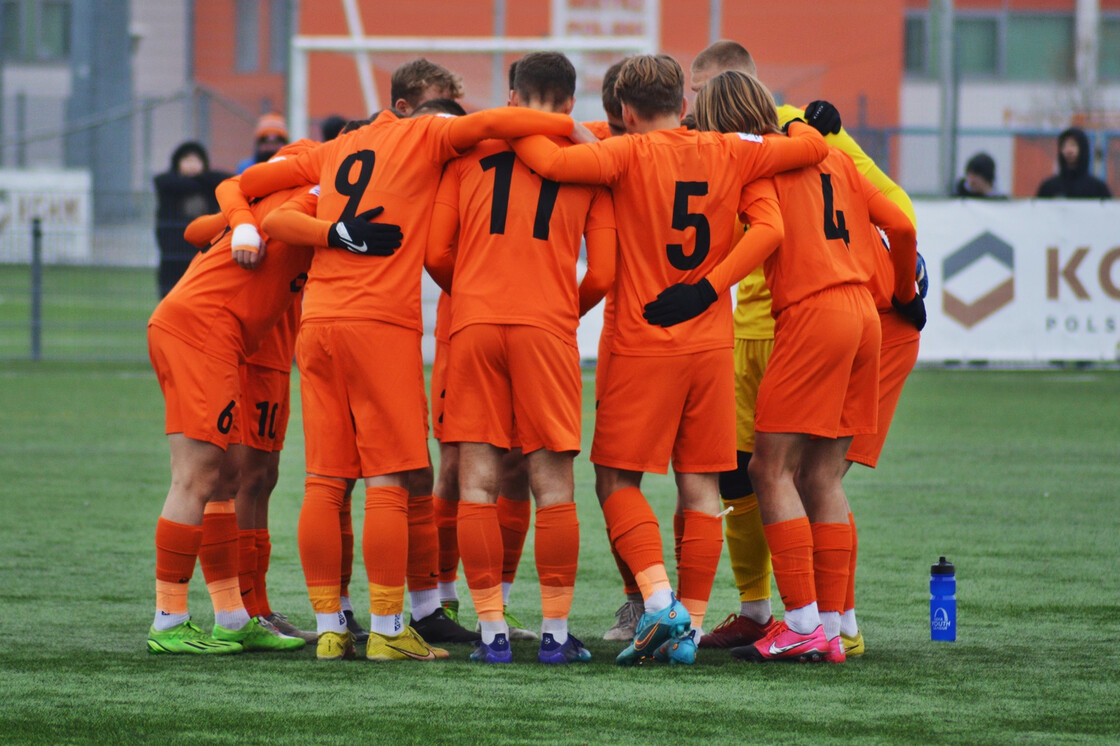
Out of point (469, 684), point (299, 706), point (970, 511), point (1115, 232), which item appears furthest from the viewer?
point (1115, 232)

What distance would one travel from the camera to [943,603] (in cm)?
490

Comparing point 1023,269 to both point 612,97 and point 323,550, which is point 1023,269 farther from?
point 323,550

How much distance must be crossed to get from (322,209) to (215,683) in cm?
151

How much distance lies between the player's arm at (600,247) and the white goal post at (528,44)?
10359 mm

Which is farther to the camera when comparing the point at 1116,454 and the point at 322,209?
the point at 1116,454

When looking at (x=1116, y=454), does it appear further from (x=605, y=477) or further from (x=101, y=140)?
(x=101, y=140)

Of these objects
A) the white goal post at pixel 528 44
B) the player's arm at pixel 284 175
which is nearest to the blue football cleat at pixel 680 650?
the player's arm at pixel 284 175

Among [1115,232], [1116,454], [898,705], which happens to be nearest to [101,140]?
[1115,232]

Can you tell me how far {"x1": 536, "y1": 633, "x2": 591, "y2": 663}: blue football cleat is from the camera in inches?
181

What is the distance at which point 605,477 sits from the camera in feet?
15.8

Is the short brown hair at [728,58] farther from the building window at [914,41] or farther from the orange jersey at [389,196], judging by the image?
the building window at [914,41]

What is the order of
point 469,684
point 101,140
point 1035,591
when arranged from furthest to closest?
point 101,140 < point 1035,591 < point 469,684

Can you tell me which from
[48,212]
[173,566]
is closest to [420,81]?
[173,566]

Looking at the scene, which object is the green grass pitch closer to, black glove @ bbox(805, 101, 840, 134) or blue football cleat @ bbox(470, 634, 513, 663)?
blue football cleat @ bbox(470, 634, 513, 663)
